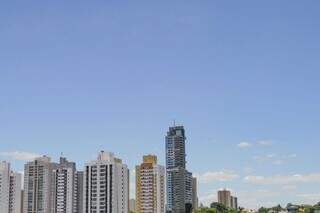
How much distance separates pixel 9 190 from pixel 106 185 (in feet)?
159

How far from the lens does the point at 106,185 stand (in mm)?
154375

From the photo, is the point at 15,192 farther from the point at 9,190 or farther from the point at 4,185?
the point at 4,185

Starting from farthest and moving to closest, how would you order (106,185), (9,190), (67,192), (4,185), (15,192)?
(15,192), (9,190), (67,192), (4,185), (106,185)

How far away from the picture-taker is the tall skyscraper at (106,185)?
153 metres

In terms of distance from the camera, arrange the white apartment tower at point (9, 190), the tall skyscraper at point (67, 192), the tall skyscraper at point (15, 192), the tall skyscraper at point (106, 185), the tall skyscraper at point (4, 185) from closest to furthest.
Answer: the tall skyscraper at point (106, 185), the tall skyscraper at point (67, 192), the tall skyscraper at point (4, 185), the white apartment tower at point (9, 190), the tall skyscraper at point (15, 192)

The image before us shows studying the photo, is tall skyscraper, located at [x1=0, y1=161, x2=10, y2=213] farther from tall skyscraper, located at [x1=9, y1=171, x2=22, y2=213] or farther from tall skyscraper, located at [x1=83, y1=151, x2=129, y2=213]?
tall skyscraper, located at [x1=83, y1=151, x2=129, y2=213]

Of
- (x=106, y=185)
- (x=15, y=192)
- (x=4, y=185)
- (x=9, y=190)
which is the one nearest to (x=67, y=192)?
(x=15, y=192)

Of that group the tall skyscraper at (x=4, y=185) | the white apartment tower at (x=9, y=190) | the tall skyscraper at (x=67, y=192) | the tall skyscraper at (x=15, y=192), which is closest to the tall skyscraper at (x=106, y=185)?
the tall skyscraper at (x=67, y=192)

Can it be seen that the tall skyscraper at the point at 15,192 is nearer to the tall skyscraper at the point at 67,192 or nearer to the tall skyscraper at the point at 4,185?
the tall skyscraper at the point at 4,185

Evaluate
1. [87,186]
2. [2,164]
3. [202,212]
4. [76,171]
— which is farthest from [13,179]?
[202,212]

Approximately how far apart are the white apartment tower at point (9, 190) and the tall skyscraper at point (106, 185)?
40346mm

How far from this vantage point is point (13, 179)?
191 meters

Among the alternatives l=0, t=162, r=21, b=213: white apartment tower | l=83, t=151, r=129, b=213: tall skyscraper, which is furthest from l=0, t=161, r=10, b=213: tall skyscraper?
l=83, t=151, r=129, b=213: tall skyscraper

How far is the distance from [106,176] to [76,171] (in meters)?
37.1
